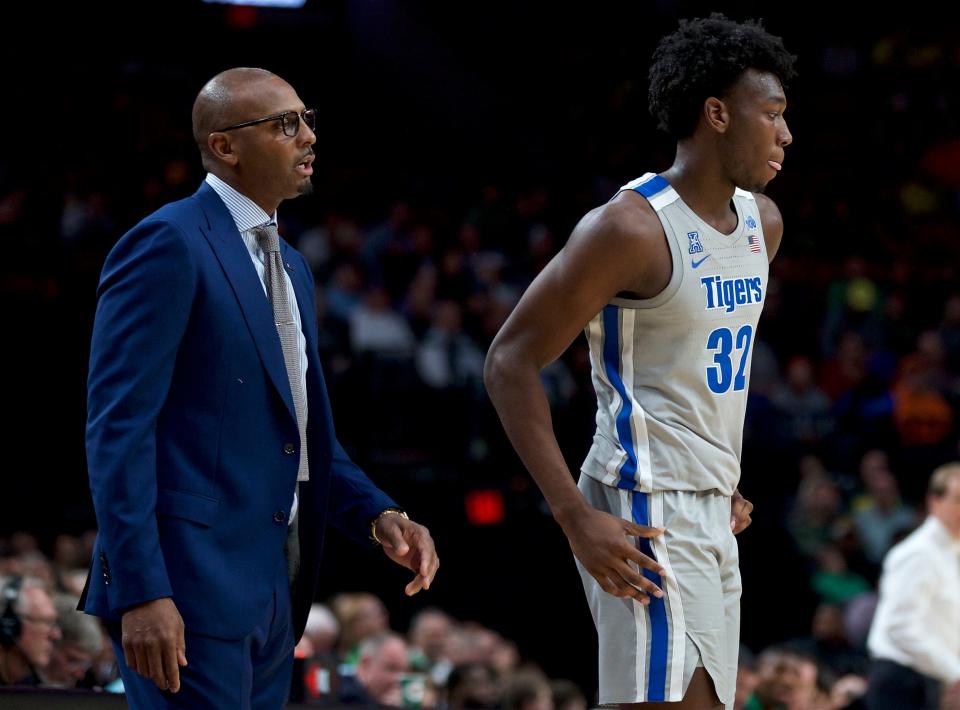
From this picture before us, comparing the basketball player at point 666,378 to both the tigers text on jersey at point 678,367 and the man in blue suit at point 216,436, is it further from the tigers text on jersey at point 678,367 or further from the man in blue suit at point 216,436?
the man in blue suit at point 216,436

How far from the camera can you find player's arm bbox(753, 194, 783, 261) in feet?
10.2

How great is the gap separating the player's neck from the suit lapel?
2.88ft

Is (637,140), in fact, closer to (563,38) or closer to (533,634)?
(563,38)

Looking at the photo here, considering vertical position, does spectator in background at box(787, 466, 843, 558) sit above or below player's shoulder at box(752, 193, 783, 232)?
below

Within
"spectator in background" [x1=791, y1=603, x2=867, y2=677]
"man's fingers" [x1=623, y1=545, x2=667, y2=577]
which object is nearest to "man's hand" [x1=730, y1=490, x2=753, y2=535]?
"man's fingers" [x1=623, y1=545, x2=667, y2=577]

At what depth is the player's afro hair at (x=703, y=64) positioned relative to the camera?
2.91 m

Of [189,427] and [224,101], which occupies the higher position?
[224,101]

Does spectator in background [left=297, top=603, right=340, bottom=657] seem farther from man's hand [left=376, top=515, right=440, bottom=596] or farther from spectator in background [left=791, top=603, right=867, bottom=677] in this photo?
man's hand [left=376, top=515, right=440, bottom=596]

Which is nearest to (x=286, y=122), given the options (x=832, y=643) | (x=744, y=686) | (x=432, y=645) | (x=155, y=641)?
(x=155, y=641)

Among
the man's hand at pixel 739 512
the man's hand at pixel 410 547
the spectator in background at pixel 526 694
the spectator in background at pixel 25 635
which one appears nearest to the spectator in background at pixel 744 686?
the spectator in background at pixel 526 694

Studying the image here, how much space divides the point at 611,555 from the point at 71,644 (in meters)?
2.71

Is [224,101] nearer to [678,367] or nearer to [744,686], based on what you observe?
[678,367]

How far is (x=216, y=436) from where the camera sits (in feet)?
8.45

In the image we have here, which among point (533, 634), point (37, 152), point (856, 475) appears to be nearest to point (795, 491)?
point (856, 475)
